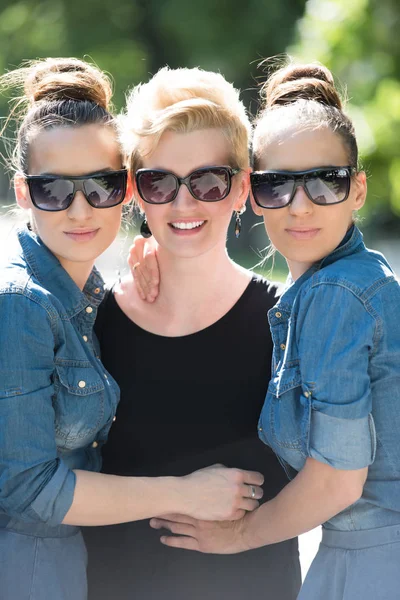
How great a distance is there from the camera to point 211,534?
2.55m

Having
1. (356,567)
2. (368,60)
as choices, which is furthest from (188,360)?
(368,60)

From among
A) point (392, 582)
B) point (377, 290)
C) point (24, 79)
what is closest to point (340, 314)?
point (377, 290)

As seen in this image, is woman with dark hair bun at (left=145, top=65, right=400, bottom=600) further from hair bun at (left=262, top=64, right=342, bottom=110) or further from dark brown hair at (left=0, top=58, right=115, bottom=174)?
dark brown hair at (left=0, top=58, right=115, bottom=174)

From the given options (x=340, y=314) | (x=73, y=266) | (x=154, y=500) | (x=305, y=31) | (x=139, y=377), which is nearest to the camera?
(x=340, y=314)

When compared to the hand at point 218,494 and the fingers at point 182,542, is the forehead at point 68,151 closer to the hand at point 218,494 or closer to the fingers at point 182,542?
the hand at point 218,494

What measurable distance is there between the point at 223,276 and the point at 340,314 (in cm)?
86

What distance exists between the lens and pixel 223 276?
2.95 meters

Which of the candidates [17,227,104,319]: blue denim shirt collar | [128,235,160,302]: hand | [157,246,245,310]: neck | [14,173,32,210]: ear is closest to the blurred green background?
[128,235,160,302]: hand

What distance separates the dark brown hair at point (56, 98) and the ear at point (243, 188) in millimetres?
446

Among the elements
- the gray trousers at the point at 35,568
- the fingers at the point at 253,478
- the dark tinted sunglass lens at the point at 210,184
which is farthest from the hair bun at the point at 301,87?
the gray trousers at the point at 35,568

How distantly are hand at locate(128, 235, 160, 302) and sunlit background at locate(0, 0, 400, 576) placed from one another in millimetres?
7790

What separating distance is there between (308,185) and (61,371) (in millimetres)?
856

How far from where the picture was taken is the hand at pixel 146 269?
2.95 metres

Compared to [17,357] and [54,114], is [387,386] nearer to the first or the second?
[17,357]
